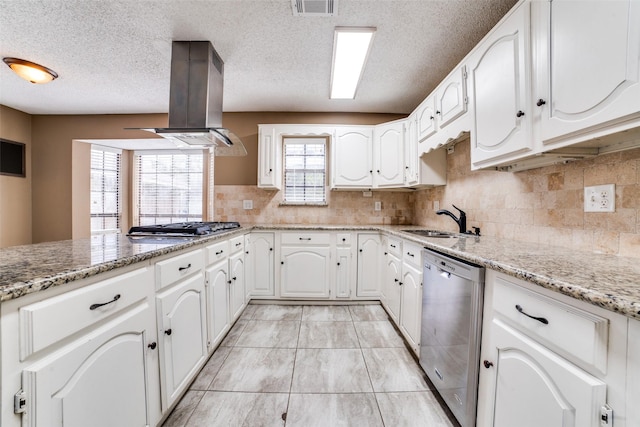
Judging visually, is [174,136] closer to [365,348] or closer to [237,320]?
[237,320]

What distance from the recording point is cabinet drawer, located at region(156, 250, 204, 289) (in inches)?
45.3

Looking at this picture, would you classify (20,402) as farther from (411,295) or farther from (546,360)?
(411,295)

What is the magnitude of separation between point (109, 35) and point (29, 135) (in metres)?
2.80

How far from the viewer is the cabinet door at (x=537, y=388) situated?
64 cm

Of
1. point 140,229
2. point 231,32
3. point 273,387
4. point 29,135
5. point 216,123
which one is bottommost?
point 273,387

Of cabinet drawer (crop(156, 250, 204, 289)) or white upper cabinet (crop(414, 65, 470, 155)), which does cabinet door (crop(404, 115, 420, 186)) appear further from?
cabinet drawer (crop(156, 250, 204, 289))

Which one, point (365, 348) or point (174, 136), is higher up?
point (174, 136)

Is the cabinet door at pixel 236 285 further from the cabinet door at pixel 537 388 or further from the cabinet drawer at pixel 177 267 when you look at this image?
the cabinet door at pixel 537 388

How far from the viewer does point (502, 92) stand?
131 centimetres

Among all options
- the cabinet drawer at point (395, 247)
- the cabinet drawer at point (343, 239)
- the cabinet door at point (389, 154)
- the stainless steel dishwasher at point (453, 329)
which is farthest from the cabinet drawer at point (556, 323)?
the cabinet door at point (389, 154)

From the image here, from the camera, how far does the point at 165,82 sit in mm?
2576

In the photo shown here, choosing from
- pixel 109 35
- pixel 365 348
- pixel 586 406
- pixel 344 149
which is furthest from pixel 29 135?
pixel 586 406

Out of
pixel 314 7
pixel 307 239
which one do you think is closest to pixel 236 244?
pixel 307 239

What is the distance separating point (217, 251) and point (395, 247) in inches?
58.0
